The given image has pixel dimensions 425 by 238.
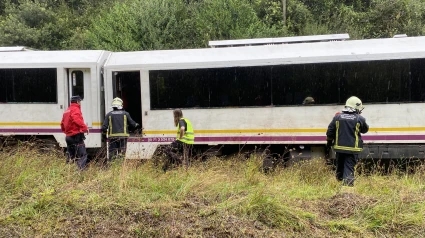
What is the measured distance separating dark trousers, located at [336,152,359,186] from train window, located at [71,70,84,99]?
21.4ft

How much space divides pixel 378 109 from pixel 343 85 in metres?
0.90

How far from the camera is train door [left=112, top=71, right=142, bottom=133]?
10.4m

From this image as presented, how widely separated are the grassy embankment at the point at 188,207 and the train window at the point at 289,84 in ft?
11.8

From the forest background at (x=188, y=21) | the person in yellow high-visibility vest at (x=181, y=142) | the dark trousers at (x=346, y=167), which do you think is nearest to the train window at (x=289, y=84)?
the person in yellow high-visibility vest at (x=181, y=142)

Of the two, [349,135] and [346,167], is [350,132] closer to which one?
[349,135]

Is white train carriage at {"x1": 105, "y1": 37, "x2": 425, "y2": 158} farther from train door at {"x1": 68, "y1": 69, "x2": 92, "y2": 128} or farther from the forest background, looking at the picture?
the forest background

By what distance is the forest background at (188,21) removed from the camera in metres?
21.4

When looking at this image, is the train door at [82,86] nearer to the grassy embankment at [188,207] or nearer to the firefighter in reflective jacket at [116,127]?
the firefighter in reflective jacket at [116,127]

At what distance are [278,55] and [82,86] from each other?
190 inches

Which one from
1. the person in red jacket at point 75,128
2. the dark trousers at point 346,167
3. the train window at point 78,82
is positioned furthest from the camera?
the train window at point 78,82

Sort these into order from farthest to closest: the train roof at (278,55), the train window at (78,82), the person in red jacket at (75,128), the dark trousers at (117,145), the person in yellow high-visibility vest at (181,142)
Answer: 1. the train window at (78,82)
2. the train roof at (278,55)
3. the dark trousers at (117,145)
4. the person in red jacket at (75,128)
5. the person in yellow high-visibility vest at (181,142)

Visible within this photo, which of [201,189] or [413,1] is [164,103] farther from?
[413,1]

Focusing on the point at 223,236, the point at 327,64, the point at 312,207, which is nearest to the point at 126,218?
the point at 223,236

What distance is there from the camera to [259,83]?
9781 millimetres
